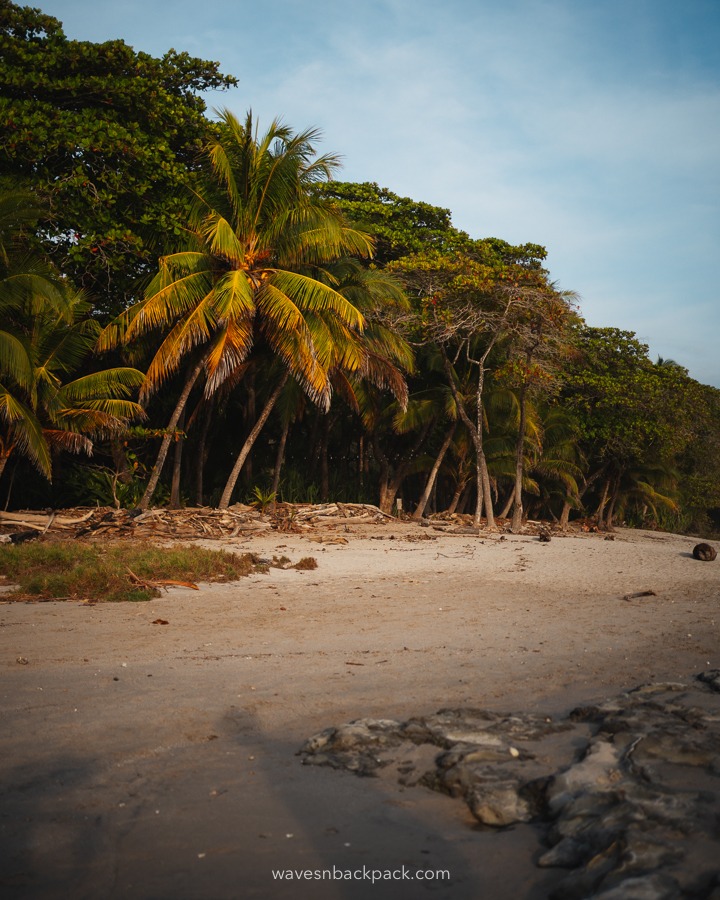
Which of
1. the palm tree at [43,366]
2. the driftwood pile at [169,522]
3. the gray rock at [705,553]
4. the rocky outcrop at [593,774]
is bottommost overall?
the driftwood pile at [169,522]

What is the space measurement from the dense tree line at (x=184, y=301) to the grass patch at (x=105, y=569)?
4025 mm

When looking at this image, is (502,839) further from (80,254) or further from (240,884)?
(80,254)

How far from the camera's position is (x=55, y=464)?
1764cm

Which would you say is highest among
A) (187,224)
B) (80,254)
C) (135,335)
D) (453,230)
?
(453,230)

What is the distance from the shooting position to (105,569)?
9.43 meters

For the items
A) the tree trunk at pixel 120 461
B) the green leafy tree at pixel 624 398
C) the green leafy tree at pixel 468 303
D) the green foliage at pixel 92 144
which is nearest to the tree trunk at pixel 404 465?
the green leafy tree at pixel 468 303

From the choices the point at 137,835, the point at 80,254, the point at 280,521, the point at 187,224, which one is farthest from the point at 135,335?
the point at 137,835

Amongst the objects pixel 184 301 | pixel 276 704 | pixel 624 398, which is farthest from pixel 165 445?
pixel 624 398

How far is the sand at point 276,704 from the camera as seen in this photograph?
121 inches

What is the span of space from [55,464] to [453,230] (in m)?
16.4

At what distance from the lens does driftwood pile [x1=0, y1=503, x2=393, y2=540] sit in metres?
14.4

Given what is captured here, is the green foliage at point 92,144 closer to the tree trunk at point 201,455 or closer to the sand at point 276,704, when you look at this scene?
the tree trunk at point 201,455

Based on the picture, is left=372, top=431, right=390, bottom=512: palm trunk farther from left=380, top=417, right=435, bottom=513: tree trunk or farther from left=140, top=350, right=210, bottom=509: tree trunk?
left=140, top=350, right=210, bottom=509: tree trunk

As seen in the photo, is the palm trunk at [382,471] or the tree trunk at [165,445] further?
the palm trunk at [382,471]
